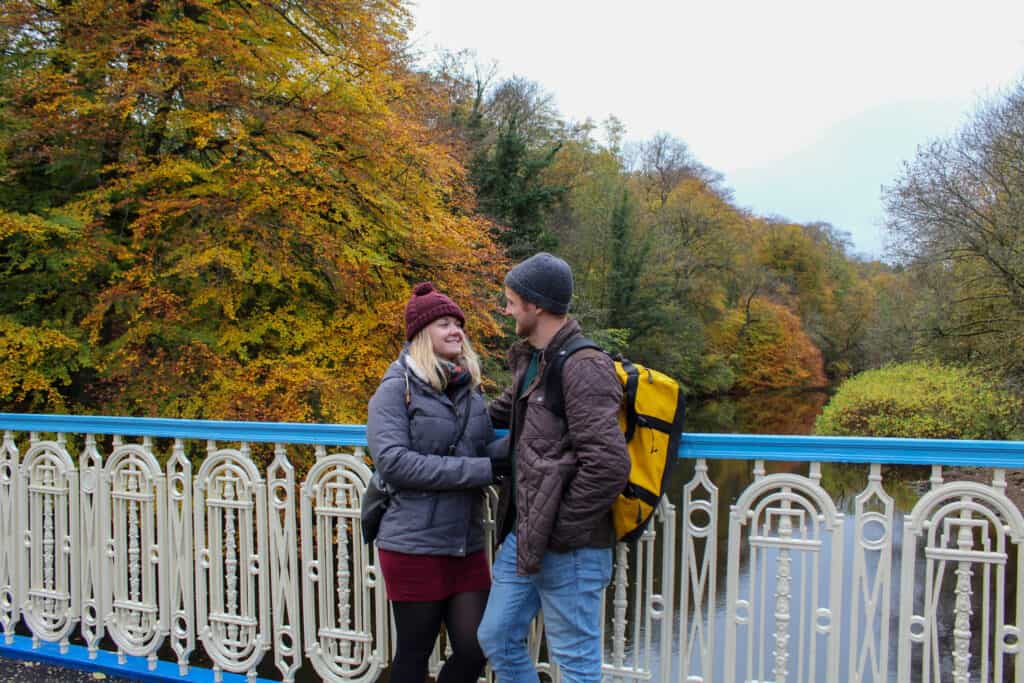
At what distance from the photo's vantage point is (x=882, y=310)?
24.1 metres

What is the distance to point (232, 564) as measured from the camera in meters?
2.79

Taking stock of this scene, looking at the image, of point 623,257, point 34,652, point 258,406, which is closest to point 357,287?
point 258,406

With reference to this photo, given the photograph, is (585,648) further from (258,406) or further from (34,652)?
(258,406)

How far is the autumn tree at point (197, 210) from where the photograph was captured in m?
7.48

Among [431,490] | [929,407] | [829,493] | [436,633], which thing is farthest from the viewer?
[929,407]

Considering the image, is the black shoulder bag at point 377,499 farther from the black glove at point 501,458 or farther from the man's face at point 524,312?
the man's face at point 524,312

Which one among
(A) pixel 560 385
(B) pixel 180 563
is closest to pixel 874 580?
→ (A) pixel 560 385

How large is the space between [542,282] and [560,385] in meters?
0.29

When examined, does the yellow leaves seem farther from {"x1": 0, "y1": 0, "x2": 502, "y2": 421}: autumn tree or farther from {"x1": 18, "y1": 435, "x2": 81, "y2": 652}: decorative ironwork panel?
{"x1": 18, "y1": 435, "x2": 81, "y2": 652}: decorative ironwork panel

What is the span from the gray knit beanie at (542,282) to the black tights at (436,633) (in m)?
0.93

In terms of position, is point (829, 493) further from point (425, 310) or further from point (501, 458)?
point (425, 310)

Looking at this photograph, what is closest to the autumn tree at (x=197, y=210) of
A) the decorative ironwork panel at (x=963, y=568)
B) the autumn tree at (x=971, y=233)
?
the decorative ironwork panel at (x=963, y=568)

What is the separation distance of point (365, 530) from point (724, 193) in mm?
42061

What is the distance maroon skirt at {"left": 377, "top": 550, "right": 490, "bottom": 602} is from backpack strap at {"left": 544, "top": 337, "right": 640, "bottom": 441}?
61cm
